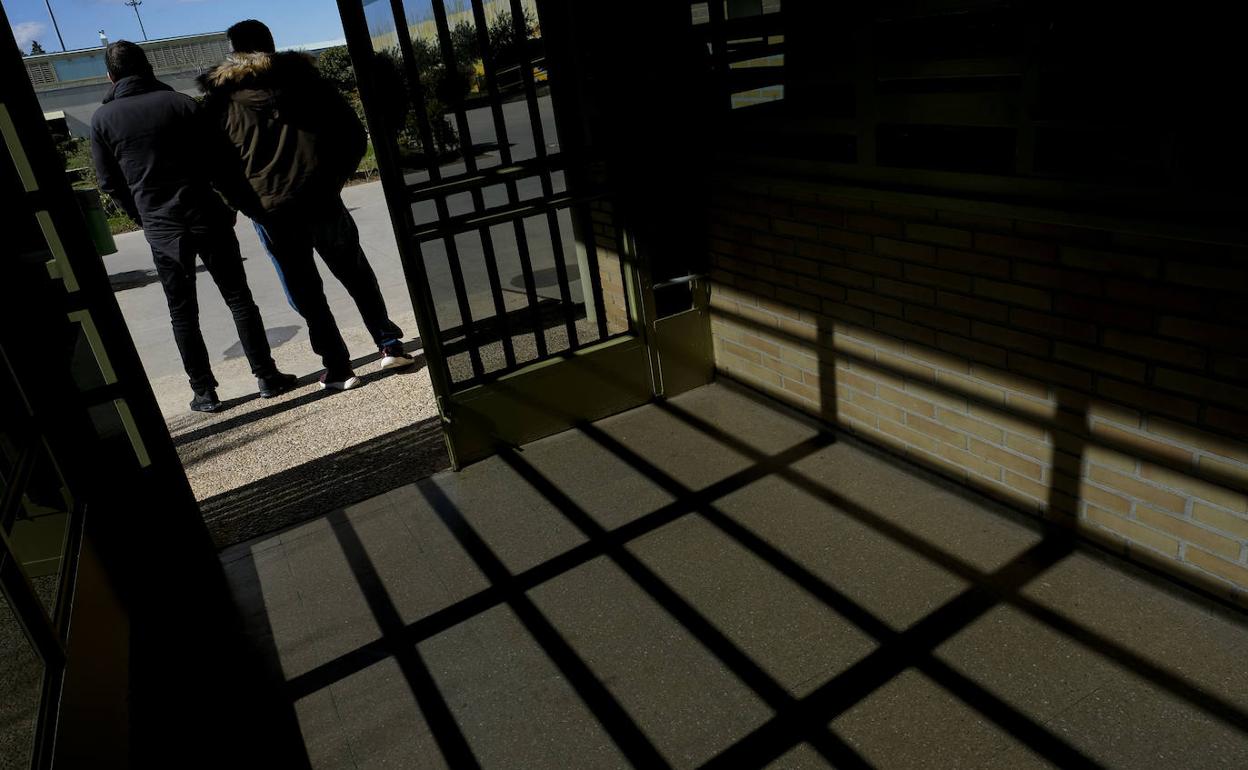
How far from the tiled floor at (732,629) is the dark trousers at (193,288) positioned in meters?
2.01

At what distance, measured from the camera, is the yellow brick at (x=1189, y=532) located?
2.51 m

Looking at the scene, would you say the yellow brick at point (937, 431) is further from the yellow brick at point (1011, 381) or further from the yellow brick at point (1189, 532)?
the yellow brick at point (1189, 532)

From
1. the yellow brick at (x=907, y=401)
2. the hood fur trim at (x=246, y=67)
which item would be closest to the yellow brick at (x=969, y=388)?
the yellow brick at (x=907, y=401)

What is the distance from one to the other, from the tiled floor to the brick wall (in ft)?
0.59

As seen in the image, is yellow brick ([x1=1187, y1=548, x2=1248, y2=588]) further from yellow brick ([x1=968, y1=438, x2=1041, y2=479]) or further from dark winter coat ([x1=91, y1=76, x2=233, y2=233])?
dark winter coat ([x1=91, y1=76, x2=233, y2=233])

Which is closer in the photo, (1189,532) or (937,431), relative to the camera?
(1189,532)

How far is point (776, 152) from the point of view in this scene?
12.4 feet

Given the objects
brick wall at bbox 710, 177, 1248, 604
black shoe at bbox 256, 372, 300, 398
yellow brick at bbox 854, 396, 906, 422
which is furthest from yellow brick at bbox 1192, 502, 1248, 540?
black shoe at bbox 256, 372, 300, 398

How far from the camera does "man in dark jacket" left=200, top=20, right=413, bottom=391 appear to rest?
453 cm

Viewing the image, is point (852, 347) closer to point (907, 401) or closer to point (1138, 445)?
point (907, 401)

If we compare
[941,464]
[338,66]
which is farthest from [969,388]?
[338,66]

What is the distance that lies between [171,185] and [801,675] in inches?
168

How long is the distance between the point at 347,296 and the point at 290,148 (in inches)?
118

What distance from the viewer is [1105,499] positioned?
281cm
